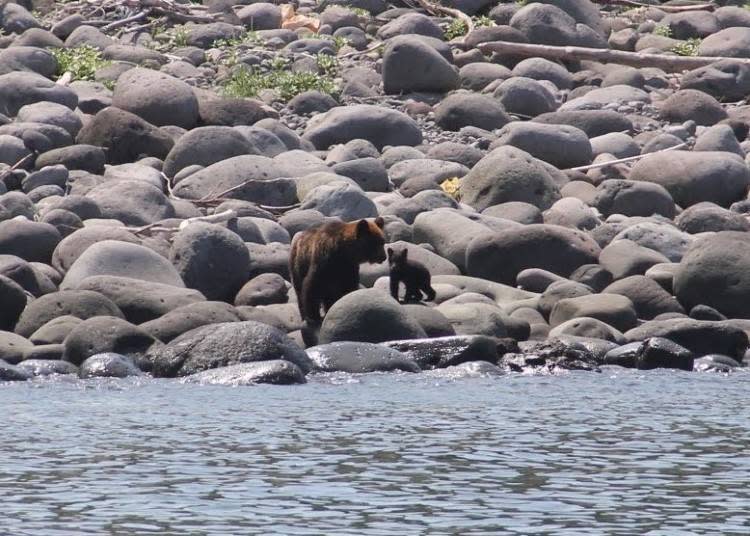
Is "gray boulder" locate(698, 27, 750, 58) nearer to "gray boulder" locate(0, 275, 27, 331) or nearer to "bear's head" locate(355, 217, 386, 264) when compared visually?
"bear's head" locate(355, 217, 386, 264)

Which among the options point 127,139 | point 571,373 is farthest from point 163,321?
point 127,139

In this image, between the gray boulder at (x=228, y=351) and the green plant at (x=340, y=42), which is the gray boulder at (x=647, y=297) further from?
the green plant at (x=340, y=42)

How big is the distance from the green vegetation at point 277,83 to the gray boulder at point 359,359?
41.8 ft

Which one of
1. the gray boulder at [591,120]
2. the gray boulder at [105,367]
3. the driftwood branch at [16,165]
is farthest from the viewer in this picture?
the gray boulder at [591,120]

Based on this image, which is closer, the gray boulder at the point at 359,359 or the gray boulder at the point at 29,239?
the gray boulder at the point at 359,359

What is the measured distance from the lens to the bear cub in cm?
1554

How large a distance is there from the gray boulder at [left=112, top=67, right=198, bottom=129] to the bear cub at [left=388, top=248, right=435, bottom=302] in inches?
321

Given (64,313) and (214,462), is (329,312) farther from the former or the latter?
(214,462)

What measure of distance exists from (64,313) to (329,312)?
2468 mm

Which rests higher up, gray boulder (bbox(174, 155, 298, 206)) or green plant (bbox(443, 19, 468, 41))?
green plant (bbox(443, 19, 468, 41))

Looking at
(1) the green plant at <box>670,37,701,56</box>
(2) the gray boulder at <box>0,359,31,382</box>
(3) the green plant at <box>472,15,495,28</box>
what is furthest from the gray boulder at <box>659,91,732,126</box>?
(2) the gray boulder at <box>0,359,31,382</box>

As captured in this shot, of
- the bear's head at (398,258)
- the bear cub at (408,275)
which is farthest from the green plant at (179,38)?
the bear's head at (398,258)

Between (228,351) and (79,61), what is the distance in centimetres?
1404

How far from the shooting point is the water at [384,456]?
791cm
